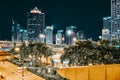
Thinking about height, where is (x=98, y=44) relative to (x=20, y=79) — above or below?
above

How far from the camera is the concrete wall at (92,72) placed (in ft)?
68.1

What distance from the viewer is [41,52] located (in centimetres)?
5812

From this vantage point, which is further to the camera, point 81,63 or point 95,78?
point 81,63

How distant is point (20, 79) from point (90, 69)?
6737 mm

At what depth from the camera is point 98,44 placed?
3866cm

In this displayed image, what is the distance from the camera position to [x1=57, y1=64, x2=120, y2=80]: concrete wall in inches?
818

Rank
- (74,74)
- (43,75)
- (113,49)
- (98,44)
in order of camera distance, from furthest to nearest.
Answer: (98,44) < (113,49) < (43,75) < (74,74)

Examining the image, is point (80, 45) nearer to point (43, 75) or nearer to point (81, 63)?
point (81, 63)

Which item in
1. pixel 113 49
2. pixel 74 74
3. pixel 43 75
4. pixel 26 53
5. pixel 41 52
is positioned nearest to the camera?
pixel 74 74

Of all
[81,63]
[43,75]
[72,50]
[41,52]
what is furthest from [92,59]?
[41,52]

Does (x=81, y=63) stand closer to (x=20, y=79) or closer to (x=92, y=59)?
(x=92, y=59)

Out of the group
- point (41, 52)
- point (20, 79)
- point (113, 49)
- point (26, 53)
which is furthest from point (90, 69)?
point (26, 53)

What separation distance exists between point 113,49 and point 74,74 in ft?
53.9

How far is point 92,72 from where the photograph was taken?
21.2 meters
